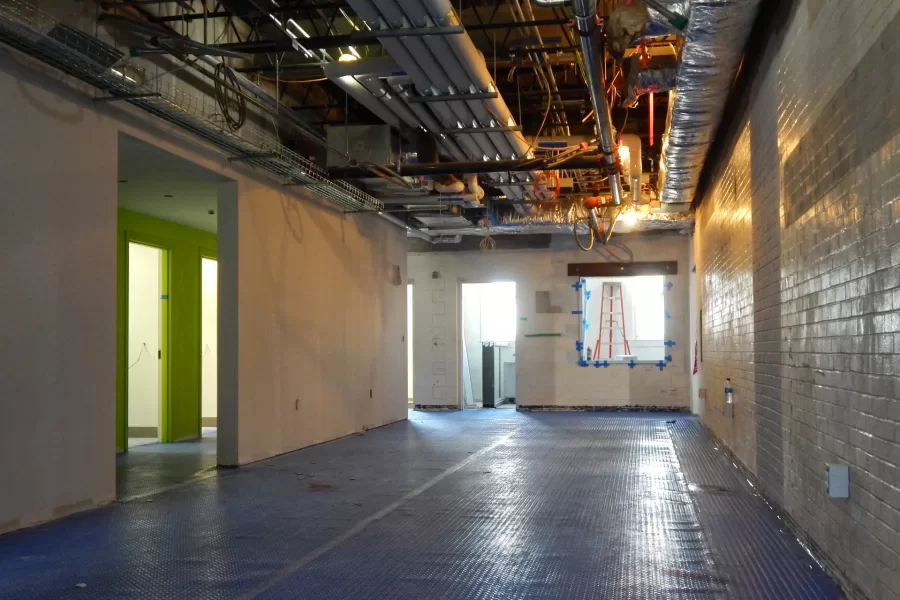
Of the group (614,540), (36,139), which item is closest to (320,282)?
(36,139)

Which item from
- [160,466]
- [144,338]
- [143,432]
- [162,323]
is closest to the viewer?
[160,466]

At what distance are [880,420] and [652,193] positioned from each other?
329 inches

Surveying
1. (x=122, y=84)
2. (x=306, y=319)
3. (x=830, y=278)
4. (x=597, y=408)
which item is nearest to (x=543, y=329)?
(x=597, y=408)

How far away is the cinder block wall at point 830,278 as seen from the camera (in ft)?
8.96

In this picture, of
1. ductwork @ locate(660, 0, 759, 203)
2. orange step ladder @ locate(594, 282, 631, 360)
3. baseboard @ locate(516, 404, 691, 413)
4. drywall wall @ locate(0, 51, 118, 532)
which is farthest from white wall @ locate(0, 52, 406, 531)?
orange step ladder @ locate(594, 282, 631, 360)

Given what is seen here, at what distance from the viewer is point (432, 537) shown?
175 inches

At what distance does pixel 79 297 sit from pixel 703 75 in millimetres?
4046

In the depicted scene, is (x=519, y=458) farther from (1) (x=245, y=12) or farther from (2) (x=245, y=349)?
(1) (x=245, y=12)

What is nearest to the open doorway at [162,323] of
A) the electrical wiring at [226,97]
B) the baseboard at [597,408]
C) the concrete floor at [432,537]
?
the electrical wiring at [226,97]

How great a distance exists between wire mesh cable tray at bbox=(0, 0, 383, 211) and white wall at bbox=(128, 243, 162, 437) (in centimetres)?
279

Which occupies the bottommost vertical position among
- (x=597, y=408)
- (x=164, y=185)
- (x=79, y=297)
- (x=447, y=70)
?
(x=597, y=408)

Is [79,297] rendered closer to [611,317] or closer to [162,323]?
[162,323]

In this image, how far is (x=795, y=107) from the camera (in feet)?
13.6

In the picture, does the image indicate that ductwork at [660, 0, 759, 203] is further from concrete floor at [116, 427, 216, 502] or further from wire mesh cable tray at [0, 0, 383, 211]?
concrete floor at [116, 427, 216, 502]
